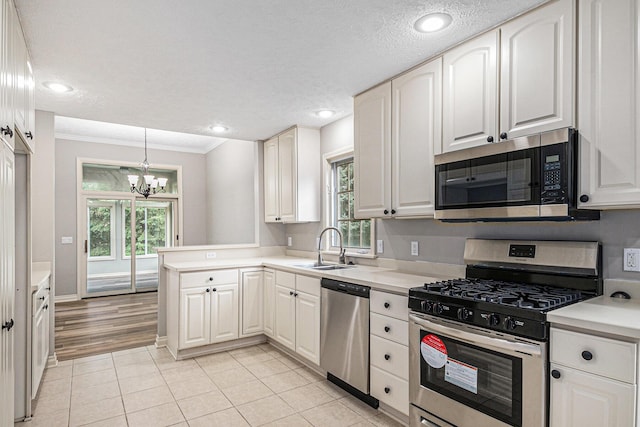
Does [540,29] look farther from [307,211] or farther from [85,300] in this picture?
[85,300]

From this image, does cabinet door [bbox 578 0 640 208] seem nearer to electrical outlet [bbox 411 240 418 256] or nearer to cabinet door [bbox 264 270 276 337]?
electrical outlet [bbox 411 240 418 256]

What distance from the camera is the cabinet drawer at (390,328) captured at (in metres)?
2.34

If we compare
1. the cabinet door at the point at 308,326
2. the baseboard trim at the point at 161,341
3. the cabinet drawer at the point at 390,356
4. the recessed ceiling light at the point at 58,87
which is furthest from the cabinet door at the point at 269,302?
the recessed ceiling light at the point at 58,87

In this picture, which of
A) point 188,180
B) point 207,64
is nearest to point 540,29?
point 207,64

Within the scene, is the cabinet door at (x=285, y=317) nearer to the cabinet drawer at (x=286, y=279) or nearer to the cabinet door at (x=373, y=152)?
the cabinet drawer at (x=286, y=279)

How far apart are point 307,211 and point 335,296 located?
1.46 m

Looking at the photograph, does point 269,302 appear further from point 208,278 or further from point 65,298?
point 65,298

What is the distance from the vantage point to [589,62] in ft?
5.71

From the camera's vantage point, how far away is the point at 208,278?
3.72 m

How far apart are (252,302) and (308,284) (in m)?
0.99

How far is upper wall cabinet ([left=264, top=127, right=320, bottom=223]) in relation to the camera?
13.7 ft

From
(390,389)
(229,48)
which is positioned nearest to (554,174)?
(390,389)

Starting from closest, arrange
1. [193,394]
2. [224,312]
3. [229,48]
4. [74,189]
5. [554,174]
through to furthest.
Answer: [554,174]
[229,48]
[193,394]
[224,312]
[74,189]

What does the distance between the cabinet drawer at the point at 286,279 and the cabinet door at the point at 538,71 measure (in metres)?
2.23
